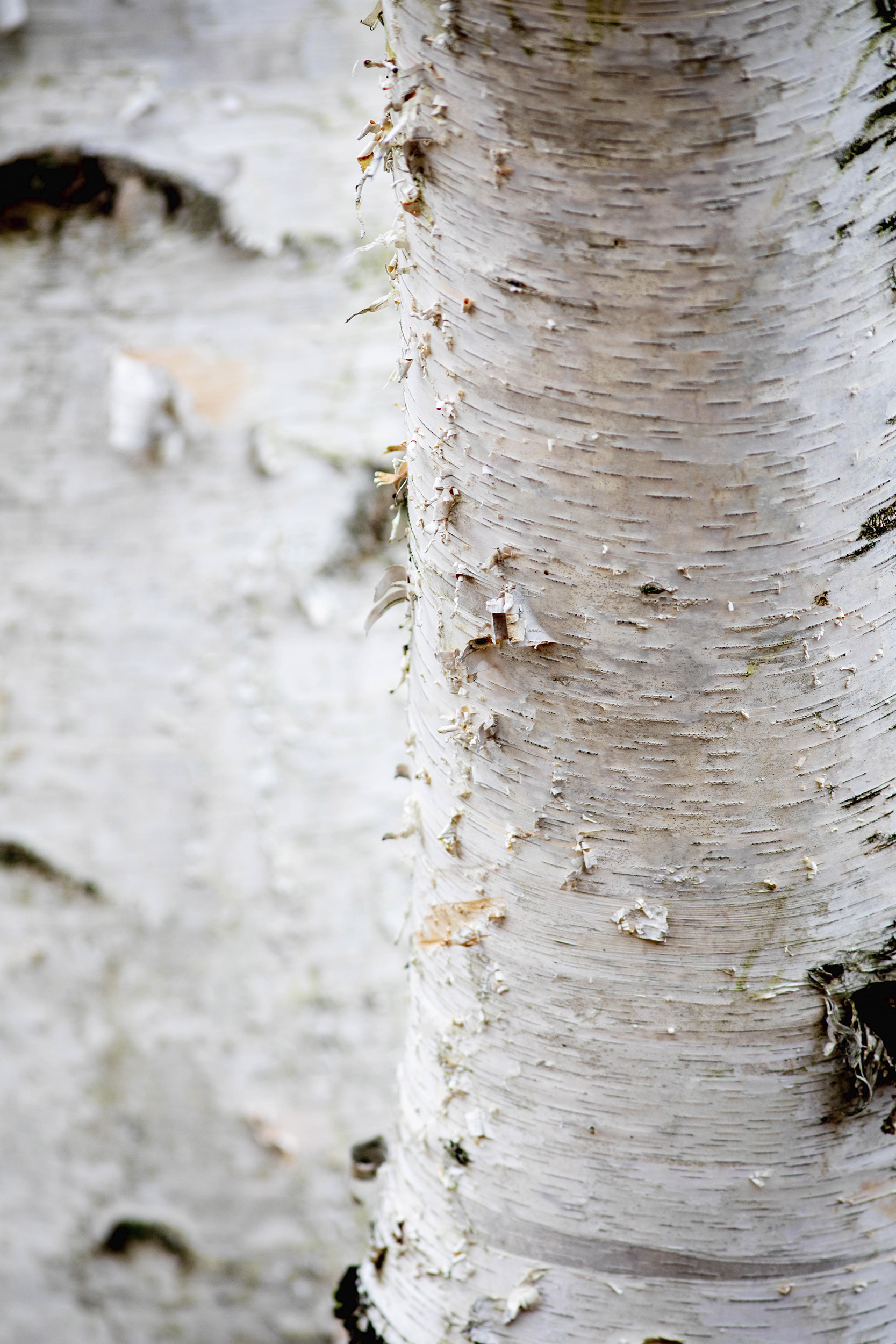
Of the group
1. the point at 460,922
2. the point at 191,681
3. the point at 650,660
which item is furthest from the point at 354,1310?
the point at 191,681

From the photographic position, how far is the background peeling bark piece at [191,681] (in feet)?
4.87

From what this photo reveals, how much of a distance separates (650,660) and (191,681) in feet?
3.82

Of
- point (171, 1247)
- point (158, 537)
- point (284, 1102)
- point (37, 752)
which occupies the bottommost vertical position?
point (171, 1247)

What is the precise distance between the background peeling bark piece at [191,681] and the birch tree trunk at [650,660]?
0.86 metres

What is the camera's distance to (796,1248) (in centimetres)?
57

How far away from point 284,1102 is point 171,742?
535 millimetres

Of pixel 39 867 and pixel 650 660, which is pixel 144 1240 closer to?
pixel 39 867

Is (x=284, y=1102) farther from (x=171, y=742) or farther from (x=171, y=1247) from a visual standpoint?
(x=171, y=742)

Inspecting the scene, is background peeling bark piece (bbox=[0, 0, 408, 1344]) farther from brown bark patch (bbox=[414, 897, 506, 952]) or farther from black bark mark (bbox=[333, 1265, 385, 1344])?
brown bark patch (bbox=[414, 897, 506, 952])

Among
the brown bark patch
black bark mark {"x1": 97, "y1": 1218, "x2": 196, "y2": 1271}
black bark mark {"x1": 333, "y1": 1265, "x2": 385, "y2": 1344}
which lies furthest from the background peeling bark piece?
the brown bark patch

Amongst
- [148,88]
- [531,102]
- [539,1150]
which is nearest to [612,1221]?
[539,1150]

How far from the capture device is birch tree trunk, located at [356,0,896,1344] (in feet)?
1.29

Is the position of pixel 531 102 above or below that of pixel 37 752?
above

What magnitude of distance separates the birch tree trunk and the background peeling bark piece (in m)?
0.86
